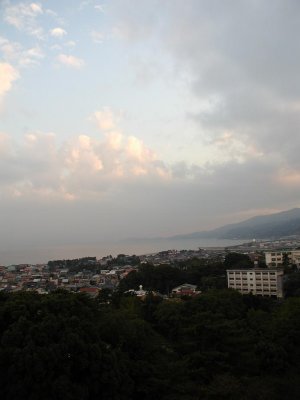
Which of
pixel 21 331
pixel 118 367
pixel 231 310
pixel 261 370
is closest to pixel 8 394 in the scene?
pixel 21 331

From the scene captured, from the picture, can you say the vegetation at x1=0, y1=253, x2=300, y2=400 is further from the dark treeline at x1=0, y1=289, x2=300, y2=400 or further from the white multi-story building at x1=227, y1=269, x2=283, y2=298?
the white multi-story building at x1=227, y1=269, x2=283, y2=298

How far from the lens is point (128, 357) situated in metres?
8.33

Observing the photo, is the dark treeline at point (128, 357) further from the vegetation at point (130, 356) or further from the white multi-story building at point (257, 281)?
the white multi-story building at point (257, 281)

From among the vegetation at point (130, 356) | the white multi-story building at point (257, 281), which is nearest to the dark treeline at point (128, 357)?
the vegetation at point (130, 356)

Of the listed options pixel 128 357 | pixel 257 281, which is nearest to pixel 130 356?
pixel 128 357

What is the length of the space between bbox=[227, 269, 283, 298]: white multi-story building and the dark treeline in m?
15.8

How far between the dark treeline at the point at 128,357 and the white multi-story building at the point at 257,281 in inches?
621

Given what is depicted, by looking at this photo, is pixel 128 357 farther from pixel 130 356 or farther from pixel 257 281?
pixel 257 281

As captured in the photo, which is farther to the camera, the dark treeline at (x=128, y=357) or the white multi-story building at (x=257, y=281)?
the white multi-story building at (x=257, y=281)

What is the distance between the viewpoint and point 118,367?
743 centimetres

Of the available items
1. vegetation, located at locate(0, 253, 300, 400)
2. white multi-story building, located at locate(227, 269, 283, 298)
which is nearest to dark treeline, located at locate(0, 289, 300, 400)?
vegetation, located at locate(0, 253, 300, 400)

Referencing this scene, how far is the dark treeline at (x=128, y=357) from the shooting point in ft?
22.5

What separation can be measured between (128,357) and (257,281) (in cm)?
2067

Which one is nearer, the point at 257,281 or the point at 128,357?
the point at 128,357
